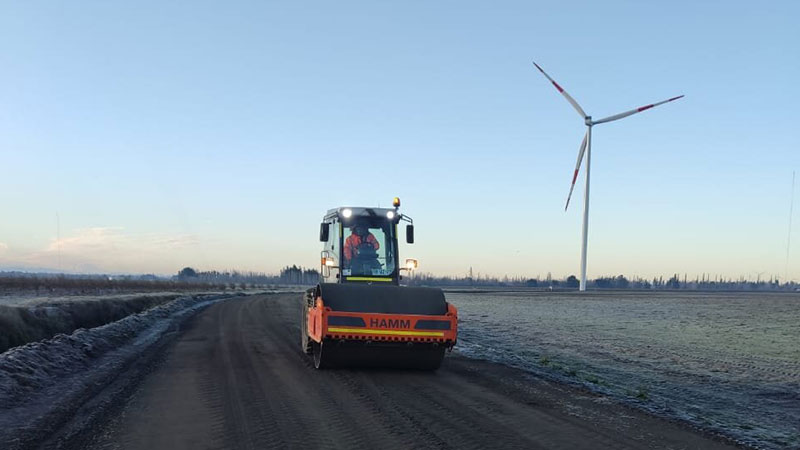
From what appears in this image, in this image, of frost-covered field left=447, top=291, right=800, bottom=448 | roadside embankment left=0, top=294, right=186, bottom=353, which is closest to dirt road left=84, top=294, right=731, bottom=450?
frost-covered field left=447, top=291, right=800, bottom=448

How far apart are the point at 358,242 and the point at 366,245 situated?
23cm

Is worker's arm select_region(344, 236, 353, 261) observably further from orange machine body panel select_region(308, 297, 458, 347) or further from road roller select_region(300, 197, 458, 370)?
orange machine body panel select_region(308, 297, 458, 347)

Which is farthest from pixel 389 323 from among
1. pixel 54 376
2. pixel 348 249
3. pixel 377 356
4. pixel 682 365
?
pixel 682 365

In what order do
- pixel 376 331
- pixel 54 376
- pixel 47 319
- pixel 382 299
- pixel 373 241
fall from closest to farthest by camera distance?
pixel 54 376
pixel 376 331
pixel 382 299
pixel 373 241
pixel 47 319

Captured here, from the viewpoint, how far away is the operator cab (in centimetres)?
1424

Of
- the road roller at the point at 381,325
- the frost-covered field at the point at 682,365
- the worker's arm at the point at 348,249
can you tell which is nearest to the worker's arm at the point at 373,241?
the worker's arm at the point at 348,249

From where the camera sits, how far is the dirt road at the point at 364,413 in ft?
23.3

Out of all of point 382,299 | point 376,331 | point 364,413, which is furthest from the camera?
point 382,299

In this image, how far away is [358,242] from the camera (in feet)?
47.2

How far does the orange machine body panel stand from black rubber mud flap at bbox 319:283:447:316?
16cm

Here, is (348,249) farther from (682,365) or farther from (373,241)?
(682,365)

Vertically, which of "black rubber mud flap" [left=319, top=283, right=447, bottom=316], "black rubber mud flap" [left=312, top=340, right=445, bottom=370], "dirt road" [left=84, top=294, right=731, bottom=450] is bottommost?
"dirt road" [left=84, top=294, right=731, bottom=450]

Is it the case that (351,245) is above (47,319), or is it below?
above

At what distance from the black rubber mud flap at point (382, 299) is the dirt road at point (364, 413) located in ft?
4.56
